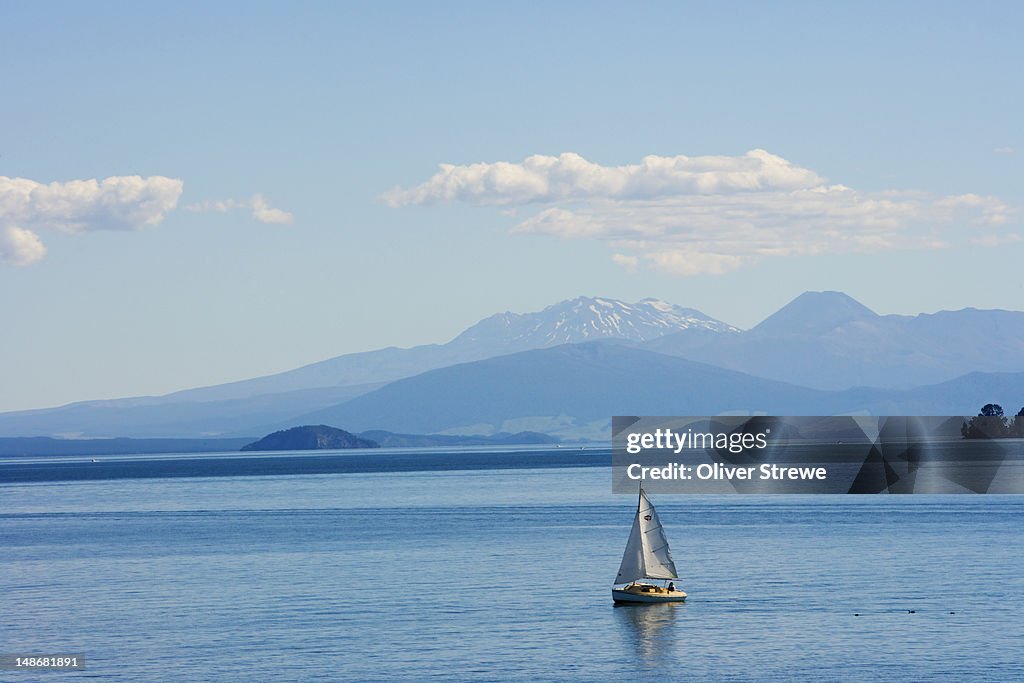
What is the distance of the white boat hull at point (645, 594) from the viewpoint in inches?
3664

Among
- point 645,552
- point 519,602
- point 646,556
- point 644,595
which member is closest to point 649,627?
point 644,595

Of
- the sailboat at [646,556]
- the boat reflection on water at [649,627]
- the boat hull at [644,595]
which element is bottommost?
the boat reflection on water at [649,627]

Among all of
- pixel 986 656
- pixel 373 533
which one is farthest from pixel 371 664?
pixel 373 533

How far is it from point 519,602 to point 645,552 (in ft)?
28.1

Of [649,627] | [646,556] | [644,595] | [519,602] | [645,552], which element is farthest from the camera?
[646,556]

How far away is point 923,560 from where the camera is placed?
114438 mm

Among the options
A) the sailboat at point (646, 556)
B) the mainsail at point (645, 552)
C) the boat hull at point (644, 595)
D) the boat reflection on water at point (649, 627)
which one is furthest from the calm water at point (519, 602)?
the mainsail at point (645, 552)

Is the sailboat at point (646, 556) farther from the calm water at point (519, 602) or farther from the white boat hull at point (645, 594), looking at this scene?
the calm water at point (519, 602)

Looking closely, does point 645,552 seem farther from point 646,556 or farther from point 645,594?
point 645,594

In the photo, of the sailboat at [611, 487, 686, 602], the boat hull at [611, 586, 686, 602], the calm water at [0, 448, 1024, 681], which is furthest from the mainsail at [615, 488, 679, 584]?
the calm water at [0, 448, 1024, 681]

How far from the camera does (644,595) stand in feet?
305

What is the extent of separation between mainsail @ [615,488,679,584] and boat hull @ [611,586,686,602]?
5.08ft

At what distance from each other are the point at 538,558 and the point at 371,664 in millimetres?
46375

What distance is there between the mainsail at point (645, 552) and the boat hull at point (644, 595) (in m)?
1.55
